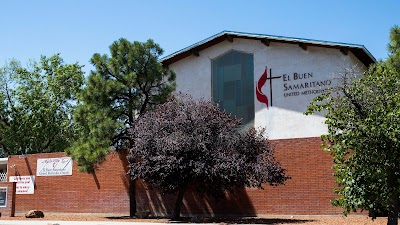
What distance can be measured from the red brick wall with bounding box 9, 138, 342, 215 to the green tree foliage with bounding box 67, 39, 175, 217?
1639 mm

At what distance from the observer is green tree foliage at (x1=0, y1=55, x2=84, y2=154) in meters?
46.7

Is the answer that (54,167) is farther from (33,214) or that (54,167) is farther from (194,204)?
(194,204)

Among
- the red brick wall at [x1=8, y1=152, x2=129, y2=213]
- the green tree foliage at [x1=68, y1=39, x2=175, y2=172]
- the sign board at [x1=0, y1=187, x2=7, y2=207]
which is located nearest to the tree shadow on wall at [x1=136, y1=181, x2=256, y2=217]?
the red brick wall at [x1=8, y1=152, x2=129, y2=213]

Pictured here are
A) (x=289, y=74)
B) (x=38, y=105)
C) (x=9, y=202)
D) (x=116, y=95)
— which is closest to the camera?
(x=116, y=95)

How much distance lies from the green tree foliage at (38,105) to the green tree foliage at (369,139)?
36.2 meters

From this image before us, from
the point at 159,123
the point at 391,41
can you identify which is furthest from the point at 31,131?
the point at 391,41

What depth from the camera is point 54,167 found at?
33.2 metres

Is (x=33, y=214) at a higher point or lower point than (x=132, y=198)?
lower

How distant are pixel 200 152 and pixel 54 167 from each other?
14.0m

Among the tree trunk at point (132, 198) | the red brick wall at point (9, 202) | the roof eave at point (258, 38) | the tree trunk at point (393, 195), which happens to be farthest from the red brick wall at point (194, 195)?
the tree trunk at point (393, 195)

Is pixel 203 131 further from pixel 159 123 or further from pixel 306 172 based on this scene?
pixel 306 172

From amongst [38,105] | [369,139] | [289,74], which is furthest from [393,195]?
[38,105]

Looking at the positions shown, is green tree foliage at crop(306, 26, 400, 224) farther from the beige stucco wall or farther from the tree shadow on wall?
the beige stucco wall

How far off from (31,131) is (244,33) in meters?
23.5
